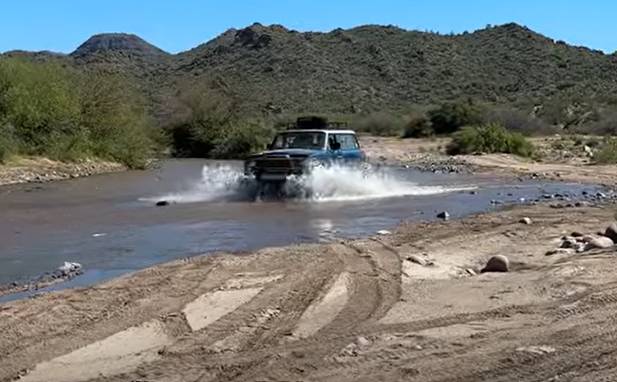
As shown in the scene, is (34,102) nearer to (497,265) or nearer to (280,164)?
(280,164)

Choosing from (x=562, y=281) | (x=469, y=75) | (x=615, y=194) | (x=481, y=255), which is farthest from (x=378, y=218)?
(x=469, y=75)

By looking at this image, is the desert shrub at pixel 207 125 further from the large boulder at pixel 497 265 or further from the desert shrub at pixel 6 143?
the large boulder at pixel 497 265

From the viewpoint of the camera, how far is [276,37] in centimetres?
11075

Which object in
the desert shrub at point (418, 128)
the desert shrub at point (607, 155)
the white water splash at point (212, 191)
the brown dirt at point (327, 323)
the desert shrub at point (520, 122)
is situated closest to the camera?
the brown dirt at point (327, 323)

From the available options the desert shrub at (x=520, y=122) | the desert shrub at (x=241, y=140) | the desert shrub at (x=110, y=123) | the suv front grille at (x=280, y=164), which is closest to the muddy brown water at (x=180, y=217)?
the suv front grille at (x=280, y=164)

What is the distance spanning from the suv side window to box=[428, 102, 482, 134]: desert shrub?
131 ft

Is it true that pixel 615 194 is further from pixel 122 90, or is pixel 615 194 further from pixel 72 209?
pixel 122 90

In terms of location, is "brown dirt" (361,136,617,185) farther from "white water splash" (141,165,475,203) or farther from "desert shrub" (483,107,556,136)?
"white water splash" (141,165,475,203)

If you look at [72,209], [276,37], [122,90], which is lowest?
[72,209]

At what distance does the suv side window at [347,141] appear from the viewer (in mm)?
27688

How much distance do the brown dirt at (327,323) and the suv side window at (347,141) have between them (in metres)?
13.4

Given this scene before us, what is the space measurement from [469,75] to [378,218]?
79110mm

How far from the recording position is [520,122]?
67.1 metres

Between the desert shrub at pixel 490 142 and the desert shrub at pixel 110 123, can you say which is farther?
the desert shrub at pixel 110 123
